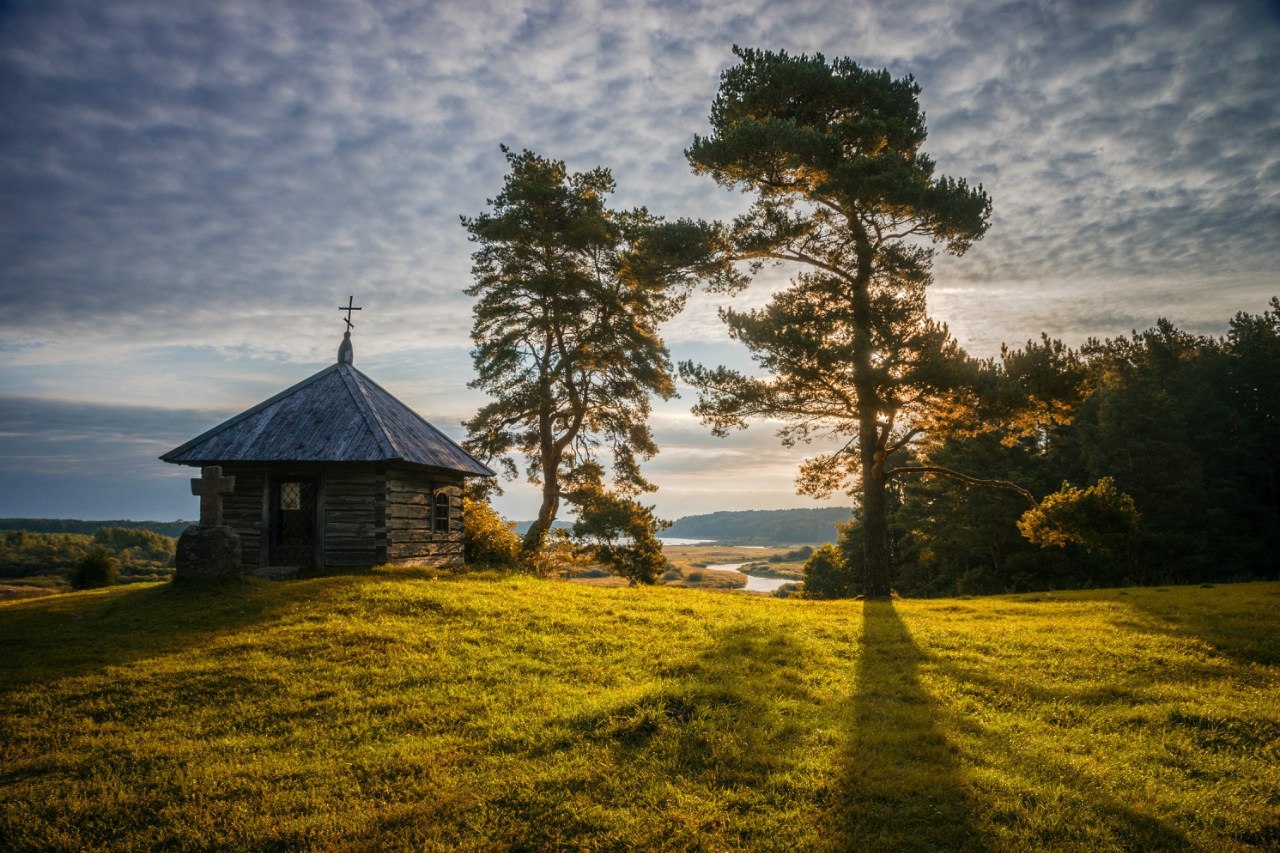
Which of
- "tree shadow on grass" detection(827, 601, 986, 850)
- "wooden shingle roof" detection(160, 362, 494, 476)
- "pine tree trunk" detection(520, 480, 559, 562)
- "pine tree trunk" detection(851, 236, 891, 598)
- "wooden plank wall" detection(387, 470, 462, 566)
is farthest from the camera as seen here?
"pine tree trunk" detection(520, 480, 559, 562)

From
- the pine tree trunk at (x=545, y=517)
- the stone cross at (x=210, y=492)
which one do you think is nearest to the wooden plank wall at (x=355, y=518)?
the stone cross at (x=210, y=492)

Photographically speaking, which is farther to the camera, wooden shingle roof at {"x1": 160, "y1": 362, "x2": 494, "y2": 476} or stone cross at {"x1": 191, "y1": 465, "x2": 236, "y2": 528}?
wooden shingle roof at {"x1": 160, "y1": 362, "x2": 494, "y2": 476}

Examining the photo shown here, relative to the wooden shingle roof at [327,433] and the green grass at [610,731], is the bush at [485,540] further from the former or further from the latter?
the green grass at [610,731]

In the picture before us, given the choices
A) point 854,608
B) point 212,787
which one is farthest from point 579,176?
point 212,787

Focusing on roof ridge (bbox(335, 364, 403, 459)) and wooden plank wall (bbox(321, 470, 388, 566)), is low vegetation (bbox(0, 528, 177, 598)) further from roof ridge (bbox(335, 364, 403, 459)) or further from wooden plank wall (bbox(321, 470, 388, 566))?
wooden plank wall (bbox(321, 470, 388, 566))

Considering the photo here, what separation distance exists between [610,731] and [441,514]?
1565 centimetres

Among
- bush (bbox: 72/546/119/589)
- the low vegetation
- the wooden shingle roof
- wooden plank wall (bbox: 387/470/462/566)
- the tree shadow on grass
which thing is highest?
the wooden shingle roof

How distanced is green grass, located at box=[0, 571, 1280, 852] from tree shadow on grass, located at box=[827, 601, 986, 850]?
29 millimetres

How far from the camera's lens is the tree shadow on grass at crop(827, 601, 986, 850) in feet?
17.4

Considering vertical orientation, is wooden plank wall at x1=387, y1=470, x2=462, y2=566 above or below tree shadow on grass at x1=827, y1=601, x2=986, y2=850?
above

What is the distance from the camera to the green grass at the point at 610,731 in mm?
5445

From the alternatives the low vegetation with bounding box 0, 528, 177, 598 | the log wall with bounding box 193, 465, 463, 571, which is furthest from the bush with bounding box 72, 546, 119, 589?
the low vegetation with bounding box 0, 528, 177, 598

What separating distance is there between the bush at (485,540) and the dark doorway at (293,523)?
5635 millimetres

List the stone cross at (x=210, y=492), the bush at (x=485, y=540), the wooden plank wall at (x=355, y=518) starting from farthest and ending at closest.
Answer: the bush at (x=485, y=540) → the wooden plank wall at (x=355, y=518) → the stone cross at (x=210, y=492)
